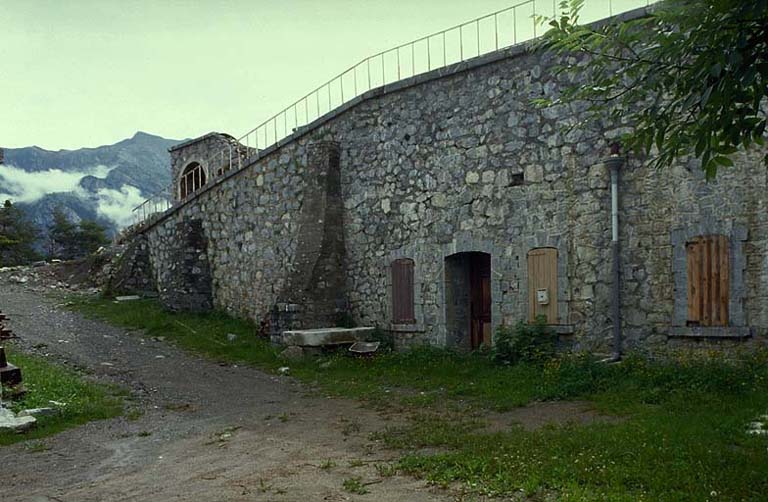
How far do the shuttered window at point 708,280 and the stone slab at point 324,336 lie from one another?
641 cm

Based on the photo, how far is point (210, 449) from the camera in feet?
23.8

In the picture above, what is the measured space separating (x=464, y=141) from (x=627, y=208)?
3.45m

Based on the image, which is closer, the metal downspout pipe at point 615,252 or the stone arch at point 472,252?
the metal downspout pipe at point 615,252

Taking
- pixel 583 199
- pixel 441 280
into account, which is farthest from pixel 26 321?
pixel 583 199

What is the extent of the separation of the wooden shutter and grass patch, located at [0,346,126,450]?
6738 millimetres

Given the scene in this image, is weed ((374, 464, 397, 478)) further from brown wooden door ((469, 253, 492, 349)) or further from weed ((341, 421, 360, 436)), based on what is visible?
brown wooden door ((469, 253, 492, 349))

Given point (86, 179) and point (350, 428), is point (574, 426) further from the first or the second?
point (86, 179)

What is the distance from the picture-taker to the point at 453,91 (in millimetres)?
12781

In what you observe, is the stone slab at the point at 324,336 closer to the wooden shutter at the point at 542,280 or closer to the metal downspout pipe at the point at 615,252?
the wooden shutter at the point at 542,280

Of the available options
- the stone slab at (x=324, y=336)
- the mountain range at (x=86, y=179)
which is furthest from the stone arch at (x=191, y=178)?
the mountain range at (x=86, y=179)

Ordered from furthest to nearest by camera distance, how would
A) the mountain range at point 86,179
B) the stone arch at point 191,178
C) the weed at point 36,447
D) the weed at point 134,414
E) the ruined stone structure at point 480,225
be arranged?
the mountain range at point 86,179, the stone arch at point 191,178, the ruined stone structure at point 480,225, the weed at point 134,414, the weed at point 36,447

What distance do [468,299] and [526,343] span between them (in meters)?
2.18

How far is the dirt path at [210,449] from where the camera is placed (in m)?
5.70

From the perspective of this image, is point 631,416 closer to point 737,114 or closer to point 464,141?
point 737,114
